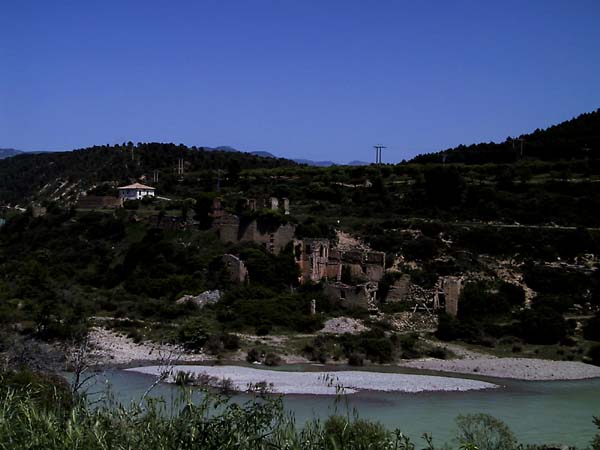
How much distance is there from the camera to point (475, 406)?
2573cm

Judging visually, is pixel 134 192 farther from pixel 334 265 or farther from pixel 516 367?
pixel 516 367

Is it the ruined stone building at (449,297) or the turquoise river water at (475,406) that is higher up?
the ruined stone building at (449,297)

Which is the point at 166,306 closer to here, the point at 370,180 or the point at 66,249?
the point at 66,249

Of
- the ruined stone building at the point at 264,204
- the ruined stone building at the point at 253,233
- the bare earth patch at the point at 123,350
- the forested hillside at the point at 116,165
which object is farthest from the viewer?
the forested hillside at the point at 116,165

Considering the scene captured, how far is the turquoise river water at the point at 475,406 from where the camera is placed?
72.9 feet

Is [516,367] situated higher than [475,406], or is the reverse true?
[516,367]

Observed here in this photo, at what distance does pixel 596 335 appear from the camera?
34750 millimetres

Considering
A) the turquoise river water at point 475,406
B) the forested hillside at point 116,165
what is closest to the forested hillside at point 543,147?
the forested hillside at point 116,165

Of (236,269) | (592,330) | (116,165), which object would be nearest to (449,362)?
(592,330)

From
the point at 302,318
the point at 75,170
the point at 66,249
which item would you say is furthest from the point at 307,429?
the point at 75,170

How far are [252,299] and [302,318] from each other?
136 inches

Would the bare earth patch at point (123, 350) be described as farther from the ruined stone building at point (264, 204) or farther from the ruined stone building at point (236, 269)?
the ruined stone building at point (264, 204)

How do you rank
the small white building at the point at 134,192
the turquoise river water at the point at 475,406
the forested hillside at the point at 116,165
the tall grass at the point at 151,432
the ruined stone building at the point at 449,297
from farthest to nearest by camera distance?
the forested hillside at the point at 116,165 → the small white building at the point at 134,192 → the ruined stone building at the point at 449,297 → the turquoise river water at the point at 475,406 → the tall grass at the point at 151,432

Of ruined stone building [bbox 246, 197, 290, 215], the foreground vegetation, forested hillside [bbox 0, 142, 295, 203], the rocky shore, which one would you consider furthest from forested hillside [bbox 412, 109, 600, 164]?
the foreground vegetation
